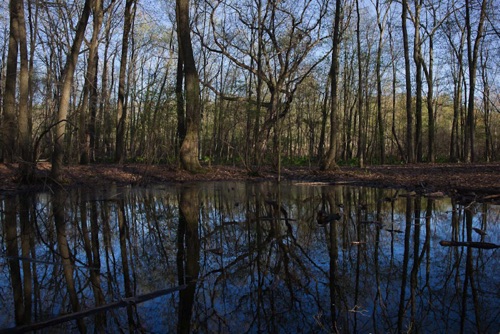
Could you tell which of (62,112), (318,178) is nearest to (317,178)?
(318,178)

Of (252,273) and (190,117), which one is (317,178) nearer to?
(190,117)

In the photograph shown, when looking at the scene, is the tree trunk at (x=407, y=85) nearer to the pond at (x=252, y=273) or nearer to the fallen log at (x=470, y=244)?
the pond at (x=252, y=273)

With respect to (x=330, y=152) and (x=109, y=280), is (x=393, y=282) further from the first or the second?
(x=330, y=152)

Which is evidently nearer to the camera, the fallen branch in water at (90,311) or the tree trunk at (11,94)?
the fallen branch in water at (90,311)

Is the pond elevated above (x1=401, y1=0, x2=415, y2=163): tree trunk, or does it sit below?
below

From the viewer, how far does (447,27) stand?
84.8 ft

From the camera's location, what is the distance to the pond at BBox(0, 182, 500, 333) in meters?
2.29

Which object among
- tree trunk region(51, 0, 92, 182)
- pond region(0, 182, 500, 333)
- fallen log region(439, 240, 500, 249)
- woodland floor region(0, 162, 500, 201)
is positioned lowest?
pond region(0, 182, 500, 333)

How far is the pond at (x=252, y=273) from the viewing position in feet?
7.53

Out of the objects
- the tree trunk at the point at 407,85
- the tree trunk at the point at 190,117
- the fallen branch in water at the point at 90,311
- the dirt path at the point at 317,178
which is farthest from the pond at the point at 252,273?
the tree trunk at the point at 407,85

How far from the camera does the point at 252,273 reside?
320cm

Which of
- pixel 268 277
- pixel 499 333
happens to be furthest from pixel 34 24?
pixel 499 333

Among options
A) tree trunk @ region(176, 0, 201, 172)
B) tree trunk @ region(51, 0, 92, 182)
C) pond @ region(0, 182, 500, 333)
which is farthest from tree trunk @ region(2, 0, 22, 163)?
pond @ region(0, 182, 500, 333)

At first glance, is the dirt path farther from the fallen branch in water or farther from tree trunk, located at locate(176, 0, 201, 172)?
the fallen branch in water
